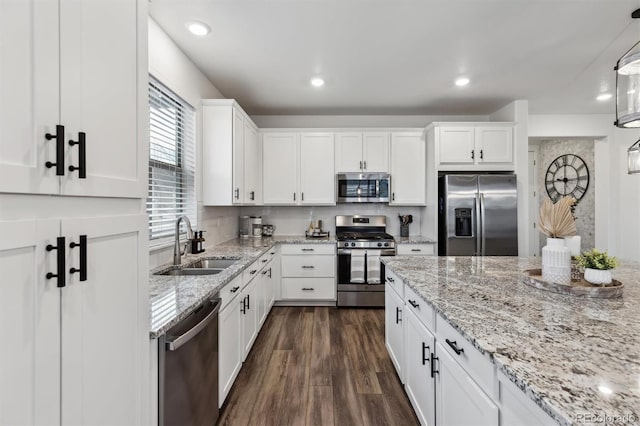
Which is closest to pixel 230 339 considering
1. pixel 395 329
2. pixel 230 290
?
pixel 230 290

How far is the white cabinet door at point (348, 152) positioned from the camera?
13.5 ft

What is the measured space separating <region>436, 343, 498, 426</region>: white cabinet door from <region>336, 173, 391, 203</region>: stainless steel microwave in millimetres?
2847

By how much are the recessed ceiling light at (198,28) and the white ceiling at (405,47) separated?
41 millimetres

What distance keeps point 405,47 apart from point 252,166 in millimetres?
2176

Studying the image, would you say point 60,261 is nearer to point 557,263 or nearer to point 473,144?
point 557,263

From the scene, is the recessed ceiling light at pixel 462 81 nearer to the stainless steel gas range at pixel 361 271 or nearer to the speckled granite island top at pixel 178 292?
the stainless steel gas range at pixel 361 271

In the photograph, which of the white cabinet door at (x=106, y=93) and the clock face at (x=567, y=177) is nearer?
the white cabinet door at (x=106, y=93)

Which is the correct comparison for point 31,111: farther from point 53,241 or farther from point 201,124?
point 201,124

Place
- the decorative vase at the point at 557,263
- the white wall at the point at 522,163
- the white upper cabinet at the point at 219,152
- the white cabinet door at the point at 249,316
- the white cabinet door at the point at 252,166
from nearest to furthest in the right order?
the decorative vase at the point at 557,263 < the white cabinet door at the point at 249,316 < the white upper cabinet at the point at 219,152 < the white cabinet door at the point at 252,166 < the white wall at the point at 522,163

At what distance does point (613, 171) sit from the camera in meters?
4.66

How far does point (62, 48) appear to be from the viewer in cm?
73

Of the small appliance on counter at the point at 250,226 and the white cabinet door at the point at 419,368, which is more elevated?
the small appliance on counter at the point at 250,226

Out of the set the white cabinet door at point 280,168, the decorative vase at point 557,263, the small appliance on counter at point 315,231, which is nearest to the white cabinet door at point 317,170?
the white cabinet door at point 280,168

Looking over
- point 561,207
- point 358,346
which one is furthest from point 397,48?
point 358,346
